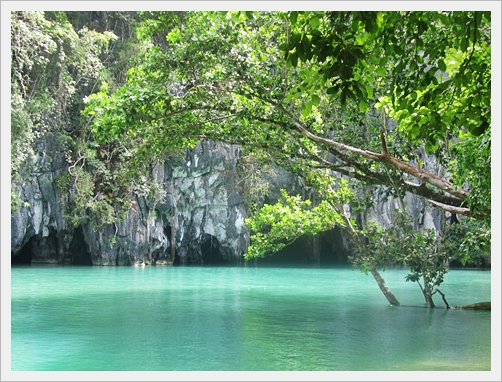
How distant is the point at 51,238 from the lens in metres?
19.4

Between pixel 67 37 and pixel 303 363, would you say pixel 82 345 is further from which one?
pixel 67 37

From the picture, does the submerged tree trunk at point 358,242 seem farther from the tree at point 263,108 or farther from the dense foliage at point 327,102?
the tree at point 263,108

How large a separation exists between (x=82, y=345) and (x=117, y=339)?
391mm

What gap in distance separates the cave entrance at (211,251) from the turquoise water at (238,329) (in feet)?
29.3

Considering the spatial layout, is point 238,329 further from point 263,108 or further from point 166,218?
point 166,218

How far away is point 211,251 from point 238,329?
15.2m

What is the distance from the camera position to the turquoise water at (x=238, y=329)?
4.96m

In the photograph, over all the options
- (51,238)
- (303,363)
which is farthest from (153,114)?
(51,238)

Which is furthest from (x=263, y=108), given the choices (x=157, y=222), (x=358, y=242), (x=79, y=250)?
(x=79, y=250)

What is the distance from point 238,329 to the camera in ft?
21.2

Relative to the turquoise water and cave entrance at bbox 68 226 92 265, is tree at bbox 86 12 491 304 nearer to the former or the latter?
the turquoise water

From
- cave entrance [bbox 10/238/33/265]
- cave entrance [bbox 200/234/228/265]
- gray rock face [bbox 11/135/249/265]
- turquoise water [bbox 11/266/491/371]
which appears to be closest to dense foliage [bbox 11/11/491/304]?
turquoise water [bbox 11/266/491/371]

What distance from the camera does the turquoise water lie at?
4.96 metres

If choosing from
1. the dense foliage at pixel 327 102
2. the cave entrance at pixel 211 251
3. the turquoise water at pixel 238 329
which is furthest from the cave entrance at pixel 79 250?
the dense foliage at pixel 327 102
